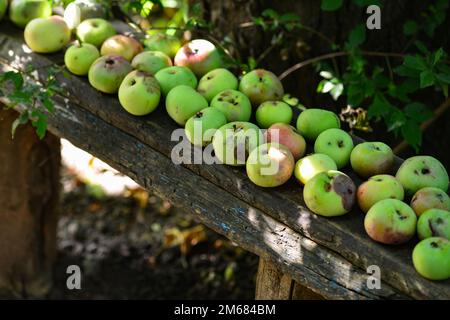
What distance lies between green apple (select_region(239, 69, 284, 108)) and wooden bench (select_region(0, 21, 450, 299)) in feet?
0.91

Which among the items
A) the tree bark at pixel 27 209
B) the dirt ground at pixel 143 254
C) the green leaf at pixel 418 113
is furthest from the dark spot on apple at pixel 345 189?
the dirt ground at pixel 143 254

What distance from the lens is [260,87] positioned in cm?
241

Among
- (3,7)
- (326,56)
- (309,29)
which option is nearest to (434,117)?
(326,56)

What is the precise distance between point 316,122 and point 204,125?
0.36 m

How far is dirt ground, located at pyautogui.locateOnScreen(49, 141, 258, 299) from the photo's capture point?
12.0 ft

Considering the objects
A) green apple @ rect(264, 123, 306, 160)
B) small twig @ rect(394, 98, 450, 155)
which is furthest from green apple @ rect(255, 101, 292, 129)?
small twig @ rect(394, 98, 450, 155)

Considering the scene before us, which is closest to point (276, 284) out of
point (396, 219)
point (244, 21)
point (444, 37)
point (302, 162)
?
point (302, 162)

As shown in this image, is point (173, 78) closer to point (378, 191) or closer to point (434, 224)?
point (378, 191)

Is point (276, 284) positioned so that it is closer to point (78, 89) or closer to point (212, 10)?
point (78, 89)

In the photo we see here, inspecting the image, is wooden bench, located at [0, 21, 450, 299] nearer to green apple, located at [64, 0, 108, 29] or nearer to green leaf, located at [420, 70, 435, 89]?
green apple, located at [64, 0, 108, 29]

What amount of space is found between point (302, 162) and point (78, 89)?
0.90 metres

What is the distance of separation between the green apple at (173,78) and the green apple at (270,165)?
0.47 m

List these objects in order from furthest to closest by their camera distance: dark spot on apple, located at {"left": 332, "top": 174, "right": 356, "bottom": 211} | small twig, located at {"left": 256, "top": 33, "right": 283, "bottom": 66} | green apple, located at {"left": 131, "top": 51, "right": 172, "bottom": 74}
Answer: small twig, located at {"left": 256, "top": 33, "right": 283, "bottom": 66} < green apple, located at {"left": 131, "top": 51, "right": 172, "bottom": 74} < dark spot on apple, located at {"left": 332, "top": 174, "right": 356, "bottom": 211}

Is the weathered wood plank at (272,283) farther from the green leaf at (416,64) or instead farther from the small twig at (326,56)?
the small twig at (326,56)
